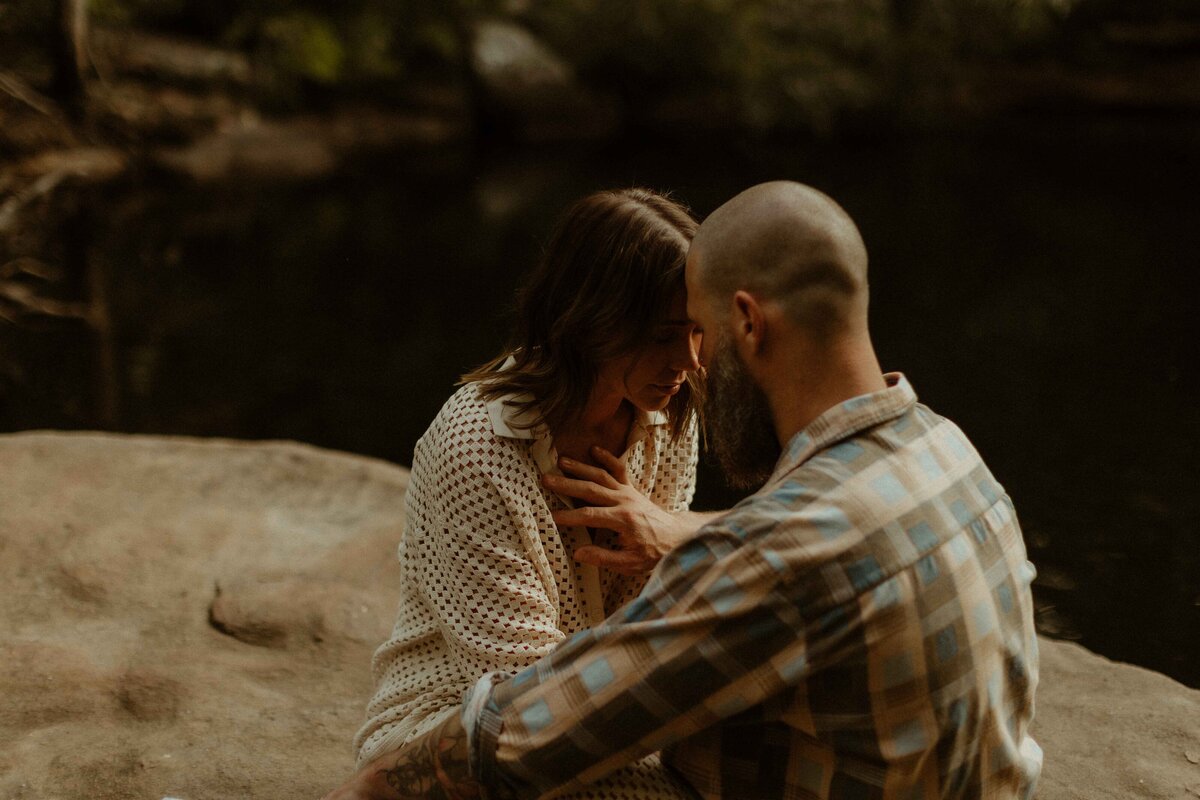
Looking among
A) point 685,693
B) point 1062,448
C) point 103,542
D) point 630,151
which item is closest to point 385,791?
point 685,693

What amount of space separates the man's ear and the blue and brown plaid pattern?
145 mm

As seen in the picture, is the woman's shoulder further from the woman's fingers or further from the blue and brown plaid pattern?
the blue and brown plaid pattern

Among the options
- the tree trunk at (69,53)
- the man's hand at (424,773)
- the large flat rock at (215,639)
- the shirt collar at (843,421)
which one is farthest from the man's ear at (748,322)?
the tree trunk at (69,53)

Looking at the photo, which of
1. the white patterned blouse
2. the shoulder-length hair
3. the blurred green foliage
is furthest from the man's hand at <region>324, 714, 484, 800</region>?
the blurred green foliage

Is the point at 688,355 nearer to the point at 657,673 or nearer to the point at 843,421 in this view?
the point at 843,421

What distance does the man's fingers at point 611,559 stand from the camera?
2.31 metres

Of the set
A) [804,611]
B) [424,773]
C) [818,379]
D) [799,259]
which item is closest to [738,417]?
[818,379]

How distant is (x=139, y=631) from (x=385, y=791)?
176 centimetres

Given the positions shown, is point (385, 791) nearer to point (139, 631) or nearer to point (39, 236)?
point (139, 631)

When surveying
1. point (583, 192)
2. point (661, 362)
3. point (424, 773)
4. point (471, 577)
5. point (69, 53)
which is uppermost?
point (661, 362)

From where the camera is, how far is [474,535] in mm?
2221

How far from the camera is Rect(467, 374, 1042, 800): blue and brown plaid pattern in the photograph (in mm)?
1636

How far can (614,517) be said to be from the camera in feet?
7.65

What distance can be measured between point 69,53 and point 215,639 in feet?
31.1
